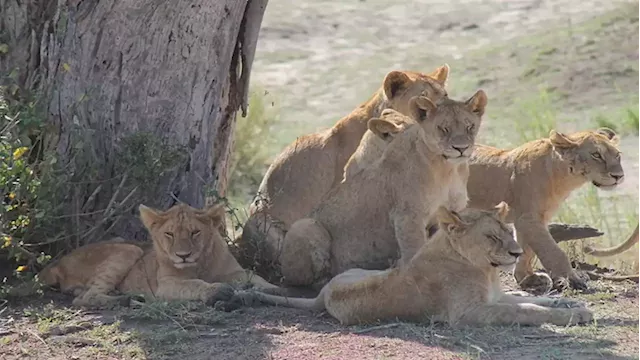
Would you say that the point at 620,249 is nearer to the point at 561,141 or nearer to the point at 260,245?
the point at 561,141

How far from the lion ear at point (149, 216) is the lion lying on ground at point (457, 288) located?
4.46 feet

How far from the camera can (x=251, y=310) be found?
838 centimetres

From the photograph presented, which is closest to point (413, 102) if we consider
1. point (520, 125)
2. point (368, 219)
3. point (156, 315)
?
point (368, 219)

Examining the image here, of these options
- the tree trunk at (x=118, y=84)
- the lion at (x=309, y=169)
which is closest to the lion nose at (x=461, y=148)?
the lion at (x=309, y=169)

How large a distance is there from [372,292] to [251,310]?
828mm

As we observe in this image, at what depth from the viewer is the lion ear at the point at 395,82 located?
9711 millimetres

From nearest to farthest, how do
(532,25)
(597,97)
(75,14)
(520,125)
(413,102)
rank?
(413,102)
(75,14)
(520,125)
(597,97)
(532,25)

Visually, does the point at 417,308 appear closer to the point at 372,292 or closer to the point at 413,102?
the point at 372,292

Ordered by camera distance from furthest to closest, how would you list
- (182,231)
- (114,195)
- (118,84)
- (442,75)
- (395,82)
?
1. (442,75)
2. (395,82)
3. (118,84)
4. (114,195)
5. (182,231)

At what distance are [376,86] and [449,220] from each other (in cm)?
935

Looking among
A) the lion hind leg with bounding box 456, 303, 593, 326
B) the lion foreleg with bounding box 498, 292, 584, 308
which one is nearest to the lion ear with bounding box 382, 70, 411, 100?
the lion foreleg with bounding box 498, 292, 584, 308

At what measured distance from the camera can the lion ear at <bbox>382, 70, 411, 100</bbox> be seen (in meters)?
9.71

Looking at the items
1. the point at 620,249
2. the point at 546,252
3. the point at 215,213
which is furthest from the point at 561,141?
the point at 215,213

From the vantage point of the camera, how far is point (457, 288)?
7.84 m
